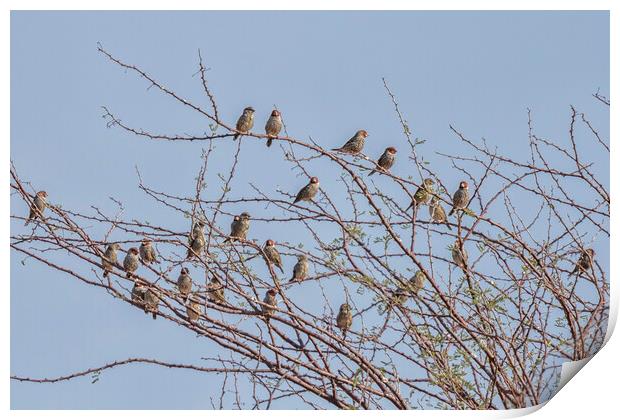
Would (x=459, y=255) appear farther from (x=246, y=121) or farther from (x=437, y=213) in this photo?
(x=246, y=121)

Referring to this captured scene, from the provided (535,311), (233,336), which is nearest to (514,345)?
(535,311)

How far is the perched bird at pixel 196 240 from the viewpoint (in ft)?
18.0

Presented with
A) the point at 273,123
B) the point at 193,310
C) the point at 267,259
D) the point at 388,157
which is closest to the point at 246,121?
the point at 273,123

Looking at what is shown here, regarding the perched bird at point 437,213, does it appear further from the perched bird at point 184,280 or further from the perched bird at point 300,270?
the perched bird at point 184,280

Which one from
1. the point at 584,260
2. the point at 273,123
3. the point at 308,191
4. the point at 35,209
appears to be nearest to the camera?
the point at 35,209

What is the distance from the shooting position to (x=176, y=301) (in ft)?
17.3

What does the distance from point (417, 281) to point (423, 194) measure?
2.88 feet

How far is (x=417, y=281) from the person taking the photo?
650 centimetres

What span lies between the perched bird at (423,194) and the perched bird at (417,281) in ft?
1.22

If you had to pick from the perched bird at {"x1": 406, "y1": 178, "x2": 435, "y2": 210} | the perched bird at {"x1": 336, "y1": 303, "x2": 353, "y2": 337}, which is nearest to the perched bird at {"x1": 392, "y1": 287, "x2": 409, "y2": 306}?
the perched bird at {"x1": 406, "y1": 178, "x2": 435, "y2": 210}

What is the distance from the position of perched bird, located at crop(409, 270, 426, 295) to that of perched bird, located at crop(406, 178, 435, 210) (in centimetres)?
37

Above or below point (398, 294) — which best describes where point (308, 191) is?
above

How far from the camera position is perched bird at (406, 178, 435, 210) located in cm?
565

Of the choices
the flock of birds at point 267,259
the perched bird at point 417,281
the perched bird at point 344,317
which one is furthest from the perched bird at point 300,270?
the perched bird at point 417,281
